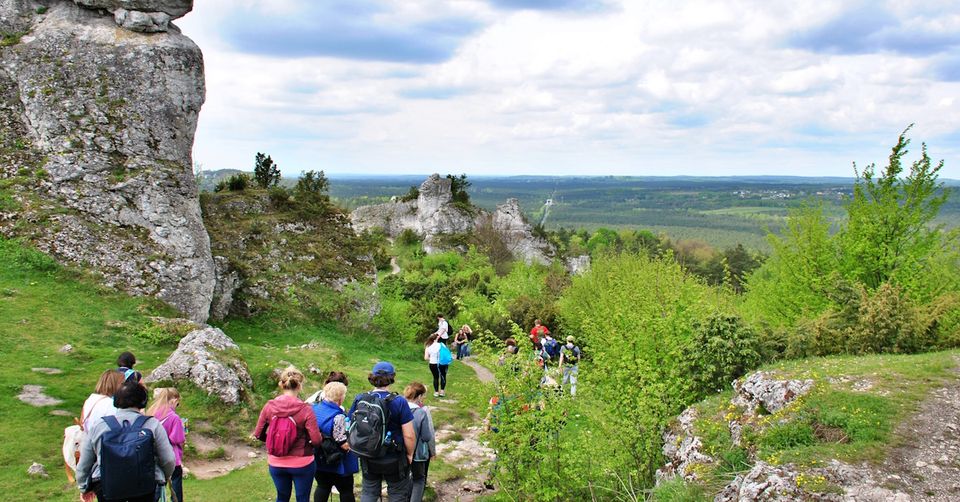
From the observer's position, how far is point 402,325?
26.8 m

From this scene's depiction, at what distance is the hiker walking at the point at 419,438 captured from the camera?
8.28 metres

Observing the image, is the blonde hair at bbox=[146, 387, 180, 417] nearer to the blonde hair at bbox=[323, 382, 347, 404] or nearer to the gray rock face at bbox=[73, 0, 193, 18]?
the blonde hair at bbox=[323, 382, 347, 404]

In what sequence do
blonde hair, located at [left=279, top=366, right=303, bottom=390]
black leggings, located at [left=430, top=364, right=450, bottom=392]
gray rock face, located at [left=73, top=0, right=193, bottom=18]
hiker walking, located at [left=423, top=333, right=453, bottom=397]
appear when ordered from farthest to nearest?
gray rock face, located at [left=73, top=0, right=193, bottom=18] → black leggings, located at [left=430, top=364, right=450, bottom=392] → hiker walking, located at [left=423, top=333, right=453, bottom=397] → blonde hair, located at [left=279, top=366, right=303, bottom=390]

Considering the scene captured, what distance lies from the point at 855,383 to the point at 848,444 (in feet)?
7.64

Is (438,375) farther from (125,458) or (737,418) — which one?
(125,458)

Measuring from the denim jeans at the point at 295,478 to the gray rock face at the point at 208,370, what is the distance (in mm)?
6310

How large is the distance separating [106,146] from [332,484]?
1840cm

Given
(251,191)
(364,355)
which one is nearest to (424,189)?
(251,191)

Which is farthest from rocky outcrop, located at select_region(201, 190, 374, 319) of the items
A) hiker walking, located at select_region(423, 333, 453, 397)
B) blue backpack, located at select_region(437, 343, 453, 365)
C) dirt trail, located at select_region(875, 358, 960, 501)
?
dirt trail, located at select_region(875, 358, 960, 501)

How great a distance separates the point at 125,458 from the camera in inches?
238

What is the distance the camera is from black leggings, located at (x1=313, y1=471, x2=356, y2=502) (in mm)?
7875

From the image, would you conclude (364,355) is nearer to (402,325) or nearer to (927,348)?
(402,325)

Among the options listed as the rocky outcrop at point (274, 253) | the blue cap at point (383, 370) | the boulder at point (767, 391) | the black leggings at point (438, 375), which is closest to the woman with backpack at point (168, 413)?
the blue cap at point (383, 370)

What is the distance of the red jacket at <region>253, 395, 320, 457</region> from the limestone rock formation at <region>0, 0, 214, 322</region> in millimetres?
14418
